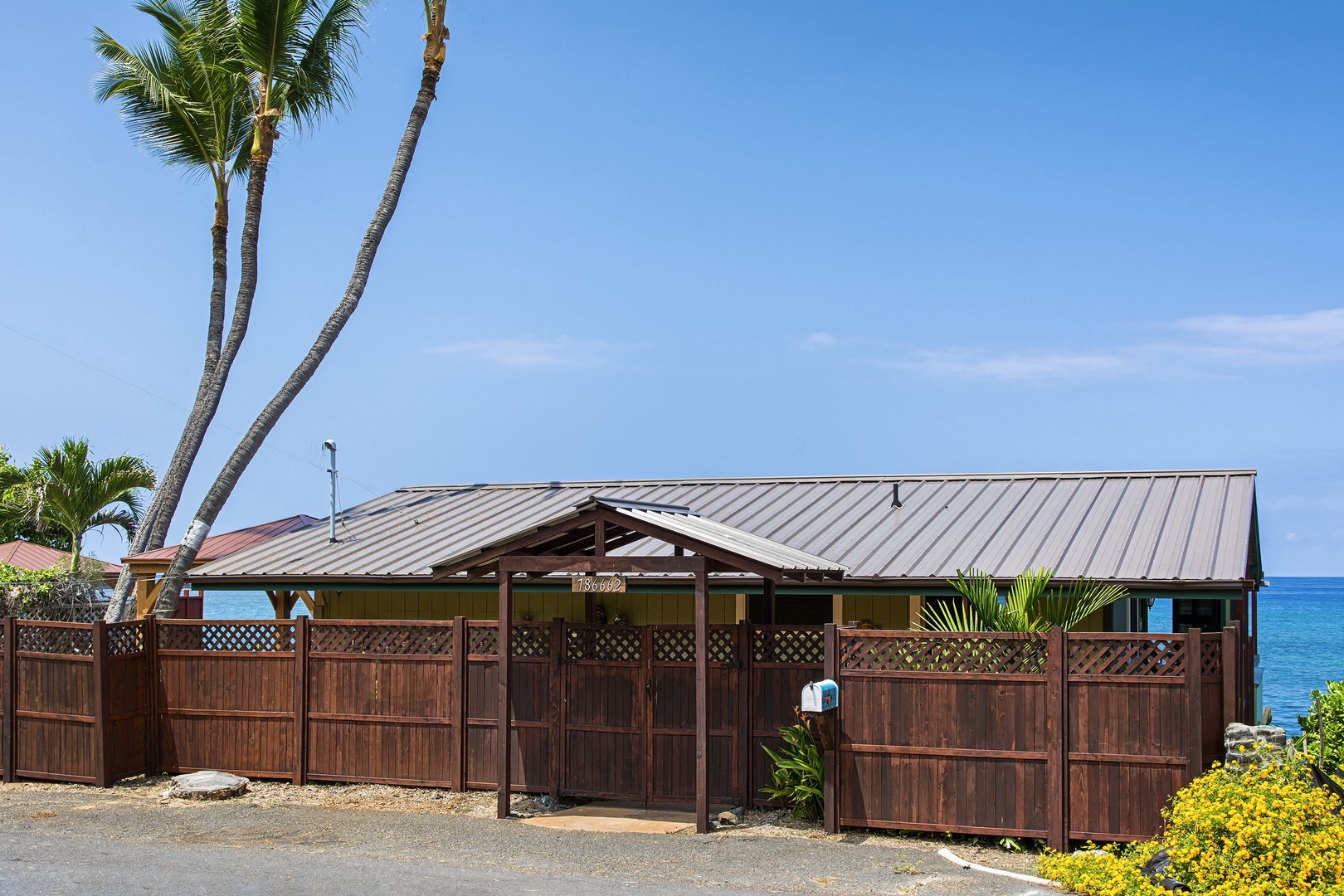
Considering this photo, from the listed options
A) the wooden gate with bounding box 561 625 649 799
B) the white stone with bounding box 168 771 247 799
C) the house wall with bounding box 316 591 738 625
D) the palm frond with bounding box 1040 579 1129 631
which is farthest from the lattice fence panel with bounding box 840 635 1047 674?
the white stone with bounding box 168 771 247 799

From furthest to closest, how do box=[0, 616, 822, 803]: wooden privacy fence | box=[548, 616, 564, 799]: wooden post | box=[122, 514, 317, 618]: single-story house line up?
1. box=[122, 514, 317, 618]: single-story house
2. box=[548, 616, 564, 799]: wooden post
3. box=[0, 616, 822, 803]: wooden privacy fence

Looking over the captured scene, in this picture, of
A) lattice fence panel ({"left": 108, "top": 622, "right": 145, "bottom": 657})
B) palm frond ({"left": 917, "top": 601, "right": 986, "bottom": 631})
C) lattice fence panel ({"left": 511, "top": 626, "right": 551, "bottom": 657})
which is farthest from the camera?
lattice fence panel ({"left": 108, "top": 622, "right": 145, "bottom": 657})

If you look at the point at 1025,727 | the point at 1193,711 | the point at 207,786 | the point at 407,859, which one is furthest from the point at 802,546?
the point at 207,786

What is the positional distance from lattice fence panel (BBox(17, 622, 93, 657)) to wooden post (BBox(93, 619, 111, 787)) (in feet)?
0.77

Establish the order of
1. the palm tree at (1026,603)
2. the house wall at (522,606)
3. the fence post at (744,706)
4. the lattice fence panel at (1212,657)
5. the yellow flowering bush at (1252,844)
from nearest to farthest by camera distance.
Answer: the yellow flowering bush at (1252,844), the lattice fence panel at (1212,657), the palm tree at (1026,603), the fence post at (744,706), the house wall at (522,606)

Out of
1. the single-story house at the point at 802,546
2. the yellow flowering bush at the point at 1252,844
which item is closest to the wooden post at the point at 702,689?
the single-story house at the point at 802,546

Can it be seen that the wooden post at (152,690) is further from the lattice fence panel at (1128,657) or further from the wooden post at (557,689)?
the lattice fence panel at (1128,657)

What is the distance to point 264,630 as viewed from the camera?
13.8m

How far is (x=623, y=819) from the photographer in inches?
465

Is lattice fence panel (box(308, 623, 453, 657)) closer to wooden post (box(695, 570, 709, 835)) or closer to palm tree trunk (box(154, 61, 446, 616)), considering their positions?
wooden post (box(695, 570, 709, 835))

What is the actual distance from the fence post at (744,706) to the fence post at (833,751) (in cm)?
100

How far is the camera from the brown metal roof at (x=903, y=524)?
13.2m

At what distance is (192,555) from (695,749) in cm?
979

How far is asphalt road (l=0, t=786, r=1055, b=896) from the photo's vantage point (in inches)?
364
